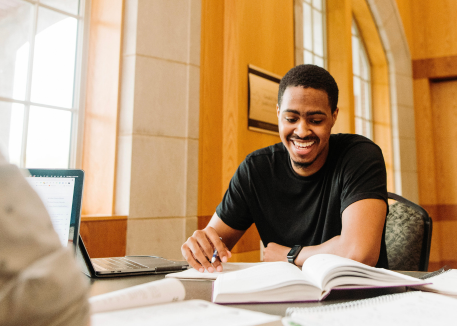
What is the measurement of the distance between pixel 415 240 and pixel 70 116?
6.55 feet

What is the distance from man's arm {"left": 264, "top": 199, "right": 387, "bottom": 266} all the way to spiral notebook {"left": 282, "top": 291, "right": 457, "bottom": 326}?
539 mm

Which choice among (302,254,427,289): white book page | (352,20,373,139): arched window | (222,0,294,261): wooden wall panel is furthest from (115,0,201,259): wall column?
(352,20,373,139): arched window

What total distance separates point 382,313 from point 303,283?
173 mm

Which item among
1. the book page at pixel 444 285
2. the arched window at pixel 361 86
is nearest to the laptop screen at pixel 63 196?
the book page at pixel 444 285

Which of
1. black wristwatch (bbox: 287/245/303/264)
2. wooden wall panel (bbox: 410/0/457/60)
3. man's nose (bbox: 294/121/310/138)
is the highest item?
wooden wall panel (bbox: 410/0/457/60)

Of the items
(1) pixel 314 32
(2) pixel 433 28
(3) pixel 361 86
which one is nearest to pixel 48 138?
(1) pixel 314 32

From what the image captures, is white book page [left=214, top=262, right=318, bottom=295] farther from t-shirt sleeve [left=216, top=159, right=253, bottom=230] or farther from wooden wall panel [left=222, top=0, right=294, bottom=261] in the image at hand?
wooden wall panel [left=222, top=0, right=294, bottom=261]

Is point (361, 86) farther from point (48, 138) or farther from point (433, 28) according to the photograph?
point (48, 138)

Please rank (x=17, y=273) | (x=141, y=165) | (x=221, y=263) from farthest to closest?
(x=141, y=165) < (x=221, y=263) < (x=17, y=273)

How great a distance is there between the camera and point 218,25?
9.14ft

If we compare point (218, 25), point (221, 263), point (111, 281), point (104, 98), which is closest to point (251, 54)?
point (218, 25)

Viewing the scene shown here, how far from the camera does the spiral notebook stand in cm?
54

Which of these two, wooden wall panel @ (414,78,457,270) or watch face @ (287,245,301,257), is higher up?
wooden wall panel @ (414,78,457,270)

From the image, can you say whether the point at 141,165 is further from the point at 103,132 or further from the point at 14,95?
the point at 14,95
